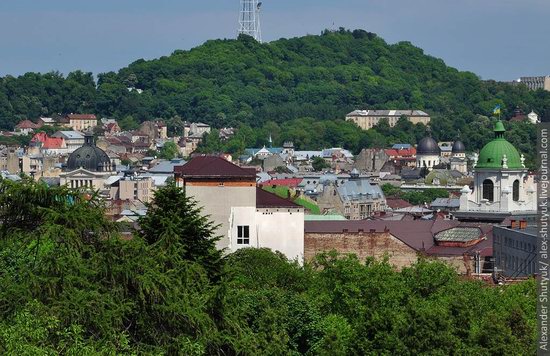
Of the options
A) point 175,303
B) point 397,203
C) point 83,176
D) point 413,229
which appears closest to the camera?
point 175,303

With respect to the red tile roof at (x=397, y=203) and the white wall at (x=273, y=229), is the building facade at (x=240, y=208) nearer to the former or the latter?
the white wall at (x=273, y=229)

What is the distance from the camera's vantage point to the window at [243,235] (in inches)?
1987

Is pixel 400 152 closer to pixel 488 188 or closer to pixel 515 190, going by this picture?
pixel 488 188

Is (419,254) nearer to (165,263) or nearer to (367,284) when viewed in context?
(367,284)

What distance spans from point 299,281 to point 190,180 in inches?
286

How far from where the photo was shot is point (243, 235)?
1991 inches

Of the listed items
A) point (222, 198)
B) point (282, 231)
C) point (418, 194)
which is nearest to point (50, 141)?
point (418, 194)

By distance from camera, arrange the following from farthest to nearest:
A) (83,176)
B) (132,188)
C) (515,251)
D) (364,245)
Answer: (83,176)
(132,188)
(515,251)
(364,245)

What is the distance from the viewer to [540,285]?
30.7 meters

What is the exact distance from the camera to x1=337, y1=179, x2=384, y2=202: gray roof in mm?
115338

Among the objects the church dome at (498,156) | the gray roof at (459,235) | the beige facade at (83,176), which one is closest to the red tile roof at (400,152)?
the beige facade at (83,176)

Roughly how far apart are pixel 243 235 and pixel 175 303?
19.8 meters

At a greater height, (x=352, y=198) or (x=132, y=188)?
(x=132, y=188)

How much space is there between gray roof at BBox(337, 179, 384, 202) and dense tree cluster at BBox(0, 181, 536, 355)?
250ft
